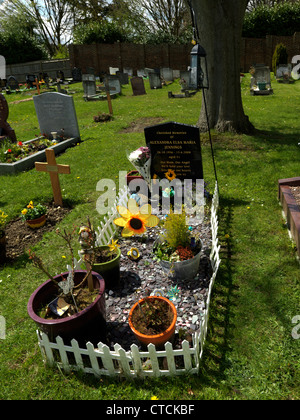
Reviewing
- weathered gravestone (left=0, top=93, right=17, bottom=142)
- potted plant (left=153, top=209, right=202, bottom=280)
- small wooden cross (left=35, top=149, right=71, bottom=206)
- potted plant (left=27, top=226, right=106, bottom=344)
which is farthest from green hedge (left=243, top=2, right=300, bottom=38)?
potted plant (left=27, top=226, right=106, bottom=344)

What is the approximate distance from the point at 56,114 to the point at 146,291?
27.7 ft

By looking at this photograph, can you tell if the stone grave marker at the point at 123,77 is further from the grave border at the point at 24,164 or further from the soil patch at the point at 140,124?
the grave border at the point at 24,164

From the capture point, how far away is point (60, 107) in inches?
416

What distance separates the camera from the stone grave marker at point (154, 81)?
21777 mm

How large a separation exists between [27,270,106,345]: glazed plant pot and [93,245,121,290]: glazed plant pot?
1.60 ft

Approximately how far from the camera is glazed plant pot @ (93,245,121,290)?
4223 millimetres

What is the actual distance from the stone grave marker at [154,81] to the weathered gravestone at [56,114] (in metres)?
12.8

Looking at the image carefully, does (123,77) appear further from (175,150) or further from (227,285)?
(227,285)

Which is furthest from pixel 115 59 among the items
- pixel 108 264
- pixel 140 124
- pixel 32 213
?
pixel 108 264

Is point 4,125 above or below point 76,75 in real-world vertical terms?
below

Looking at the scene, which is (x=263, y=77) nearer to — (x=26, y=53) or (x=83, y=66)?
(x=83, y=66)

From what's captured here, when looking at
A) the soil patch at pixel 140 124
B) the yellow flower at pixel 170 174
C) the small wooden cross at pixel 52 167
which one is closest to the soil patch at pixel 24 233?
the small wooden cross at pixel 52 167

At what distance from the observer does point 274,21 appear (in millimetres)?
28766

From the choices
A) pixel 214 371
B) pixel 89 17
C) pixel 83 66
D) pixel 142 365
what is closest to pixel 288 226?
pixel 214 371
